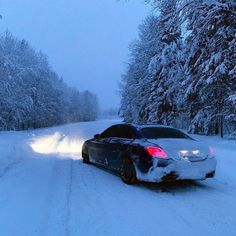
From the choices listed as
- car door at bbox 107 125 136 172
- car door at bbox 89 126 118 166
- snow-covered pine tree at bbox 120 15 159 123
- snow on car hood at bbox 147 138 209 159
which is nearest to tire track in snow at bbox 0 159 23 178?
car door at bbox 89 126 118 166

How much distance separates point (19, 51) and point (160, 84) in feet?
83.6

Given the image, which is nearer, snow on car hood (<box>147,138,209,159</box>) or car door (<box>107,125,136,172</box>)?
snow on car hood (<box>147,138,209,159</box>)

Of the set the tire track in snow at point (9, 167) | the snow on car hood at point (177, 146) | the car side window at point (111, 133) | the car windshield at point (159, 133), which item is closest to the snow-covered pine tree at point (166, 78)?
the tire track in snow at point (9, 167)

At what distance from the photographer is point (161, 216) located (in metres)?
7.21

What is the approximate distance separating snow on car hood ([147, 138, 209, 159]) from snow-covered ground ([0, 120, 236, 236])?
2.79ft

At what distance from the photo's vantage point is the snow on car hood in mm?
9405

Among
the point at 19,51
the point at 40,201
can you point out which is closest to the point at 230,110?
the point at 40,201

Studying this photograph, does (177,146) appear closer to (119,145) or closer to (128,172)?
(128,172)

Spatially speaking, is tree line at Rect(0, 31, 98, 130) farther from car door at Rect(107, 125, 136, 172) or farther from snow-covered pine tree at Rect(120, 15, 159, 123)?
car door at Rect(107, 125, 136, 172)

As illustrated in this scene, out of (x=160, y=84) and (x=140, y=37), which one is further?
(x=140, y=37)

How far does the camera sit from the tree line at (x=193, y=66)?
Result: 1720 centimetres

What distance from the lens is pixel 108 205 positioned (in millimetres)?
8031

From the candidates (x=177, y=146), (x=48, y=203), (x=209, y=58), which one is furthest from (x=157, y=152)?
(x=209, y=58)

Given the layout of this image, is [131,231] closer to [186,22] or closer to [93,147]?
[93,147]
